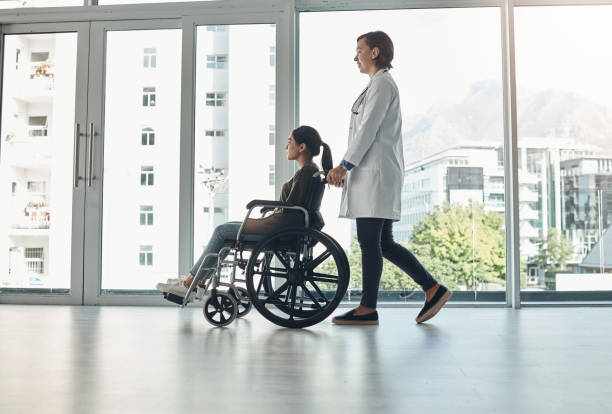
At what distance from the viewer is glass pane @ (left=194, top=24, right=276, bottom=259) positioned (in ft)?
12.1

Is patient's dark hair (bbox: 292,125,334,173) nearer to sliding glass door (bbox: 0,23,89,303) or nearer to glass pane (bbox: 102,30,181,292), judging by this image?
glass pane (bbox: 102,30,181,292)

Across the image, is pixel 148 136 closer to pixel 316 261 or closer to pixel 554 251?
pixel 316 261

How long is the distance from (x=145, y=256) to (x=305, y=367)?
2.24 metres

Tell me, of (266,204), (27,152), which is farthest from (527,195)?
(27,152)

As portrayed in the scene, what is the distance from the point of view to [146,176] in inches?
150

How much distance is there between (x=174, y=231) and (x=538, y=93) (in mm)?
2443

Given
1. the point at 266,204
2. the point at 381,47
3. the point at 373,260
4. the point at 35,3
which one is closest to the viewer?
the point at 266,204

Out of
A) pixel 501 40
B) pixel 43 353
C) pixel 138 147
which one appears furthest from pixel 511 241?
pixel 43 353

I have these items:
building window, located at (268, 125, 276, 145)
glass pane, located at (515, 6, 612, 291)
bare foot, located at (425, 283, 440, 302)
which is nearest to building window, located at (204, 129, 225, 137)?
building window, located at (268, 125, 276, 145)

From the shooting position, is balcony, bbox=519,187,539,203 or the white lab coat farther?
balcony, bbox=519,187,539,203

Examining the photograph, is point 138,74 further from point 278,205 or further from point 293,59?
point 278,205

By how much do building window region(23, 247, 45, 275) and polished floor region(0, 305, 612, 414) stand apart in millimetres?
913

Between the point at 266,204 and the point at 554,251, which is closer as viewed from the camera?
the point at 266,204

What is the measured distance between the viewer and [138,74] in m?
3.84
